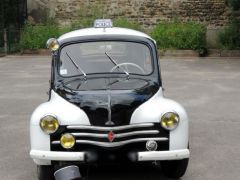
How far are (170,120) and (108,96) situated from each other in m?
0.73

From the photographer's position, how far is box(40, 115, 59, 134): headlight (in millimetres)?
5516

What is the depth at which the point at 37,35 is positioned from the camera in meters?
22.7

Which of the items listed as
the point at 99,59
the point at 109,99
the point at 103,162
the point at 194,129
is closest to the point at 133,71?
the point at 99,59

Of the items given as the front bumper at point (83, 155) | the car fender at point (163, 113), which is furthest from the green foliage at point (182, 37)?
the front bumper at point (83, 155)

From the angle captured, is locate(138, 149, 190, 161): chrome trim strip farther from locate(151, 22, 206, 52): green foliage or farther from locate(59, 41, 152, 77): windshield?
locate(151, 22, 206, 52): green foliage

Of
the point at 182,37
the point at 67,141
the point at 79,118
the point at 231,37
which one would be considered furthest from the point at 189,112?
the point at 231,37

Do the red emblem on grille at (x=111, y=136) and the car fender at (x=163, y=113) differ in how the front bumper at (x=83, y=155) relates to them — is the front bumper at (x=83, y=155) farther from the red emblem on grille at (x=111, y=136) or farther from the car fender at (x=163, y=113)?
the red emblem on grille at (x=111, y=136)

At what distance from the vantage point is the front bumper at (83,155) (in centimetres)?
537

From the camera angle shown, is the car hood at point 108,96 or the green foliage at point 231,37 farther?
the green foliage at point 231,37

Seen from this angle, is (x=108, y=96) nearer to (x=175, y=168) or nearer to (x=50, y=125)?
(x=50, y=125)

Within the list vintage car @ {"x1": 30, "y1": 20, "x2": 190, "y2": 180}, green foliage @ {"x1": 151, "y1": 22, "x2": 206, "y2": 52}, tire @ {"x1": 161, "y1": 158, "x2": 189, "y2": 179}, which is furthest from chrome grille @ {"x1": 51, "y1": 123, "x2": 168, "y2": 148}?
green foliage @ {"x1": 151, "y1": 22, "x2": 206, "y2": 52}

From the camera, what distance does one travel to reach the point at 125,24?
22953 mm

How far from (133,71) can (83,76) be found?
640mm

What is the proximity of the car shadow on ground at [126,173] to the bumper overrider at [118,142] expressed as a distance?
0.65 m
